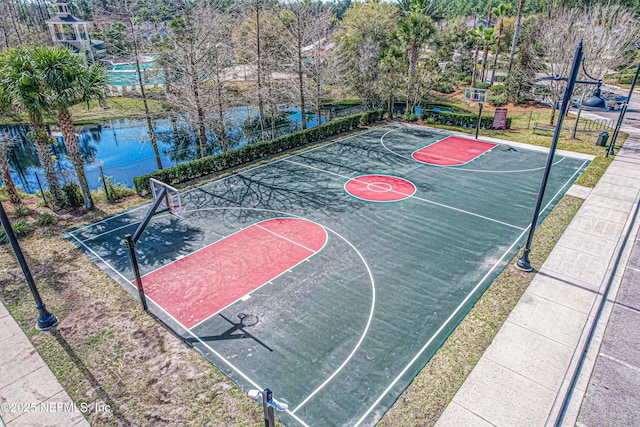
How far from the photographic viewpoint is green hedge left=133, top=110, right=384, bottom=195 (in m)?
20.0

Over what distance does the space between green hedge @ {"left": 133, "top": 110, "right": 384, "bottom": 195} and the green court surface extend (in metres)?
1.41

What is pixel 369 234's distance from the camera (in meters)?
15.7

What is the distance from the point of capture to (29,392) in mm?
8930

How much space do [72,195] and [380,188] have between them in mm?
15205

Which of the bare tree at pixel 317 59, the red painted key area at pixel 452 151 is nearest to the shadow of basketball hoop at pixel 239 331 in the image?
the red painted key area at pixel 452 151

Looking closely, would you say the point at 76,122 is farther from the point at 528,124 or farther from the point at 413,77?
the point at 528,124

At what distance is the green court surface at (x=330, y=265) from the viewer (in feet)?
31.4

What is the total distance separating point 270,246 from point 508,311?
8.48 meters

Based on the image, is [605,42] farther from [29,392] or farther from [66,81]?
[29,392]

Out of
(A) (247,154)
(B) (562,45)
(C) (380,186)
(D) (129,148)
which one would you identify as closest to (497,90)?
(B) (562,45)

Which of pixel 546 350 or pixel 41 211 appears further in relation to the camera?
pixel 41 211

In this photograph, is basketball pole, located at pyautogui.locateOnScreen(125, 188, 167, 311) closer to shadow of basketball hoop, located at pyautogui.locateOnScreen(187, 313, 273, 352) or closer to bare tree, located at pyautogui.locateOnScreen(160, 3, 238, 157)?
shadow of basketball hoop, located at pyautogui.locateOnScreen(187, 313, 273, 352)

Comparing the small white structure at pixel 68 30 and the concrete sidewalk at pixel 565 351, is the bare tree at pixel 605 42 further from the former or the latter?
the small white structure at pixel 68 30

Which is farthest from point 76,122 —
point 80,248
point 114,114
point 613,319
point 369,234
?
point 613,319
